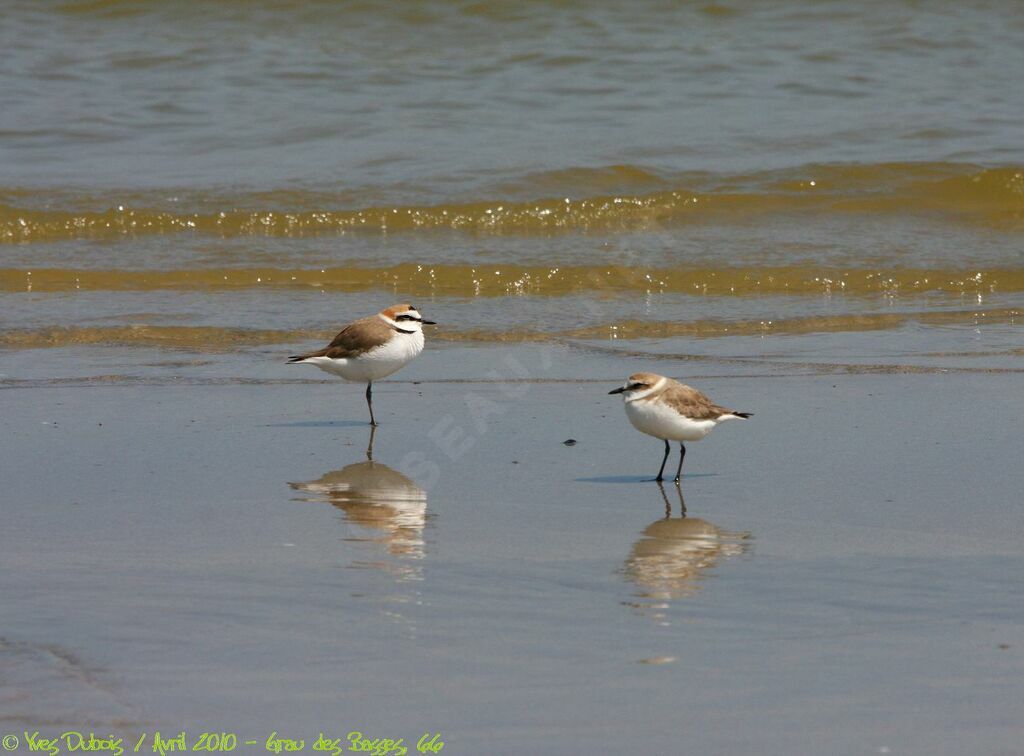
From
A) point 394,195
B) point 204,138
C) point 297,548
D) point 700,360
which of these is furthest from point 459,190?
point 297,548

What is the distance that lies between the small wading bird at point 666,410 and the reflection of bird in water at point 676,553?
546 mm

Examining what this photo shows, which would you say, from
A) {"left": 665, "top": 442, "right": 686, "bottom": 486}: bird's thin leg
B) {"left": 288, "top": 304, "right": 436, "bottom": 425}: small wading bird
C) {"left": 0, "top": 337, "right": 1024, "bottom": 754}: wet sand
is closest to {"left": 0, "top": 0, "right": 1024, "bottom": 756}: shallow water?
{"left": 0, "top": 337, "right": 1024, "bottom": 754}: wet sand

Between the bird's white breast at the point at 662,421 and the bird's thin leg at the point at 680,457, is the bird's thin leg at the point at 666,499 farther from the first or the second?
the bird's white breast at the point at 662,421

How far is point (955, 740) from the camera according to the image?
13.3 feet

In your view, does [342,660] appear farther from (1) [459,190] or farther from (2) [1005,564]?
(1) [459,190]

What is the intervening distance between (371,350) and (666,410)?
237cm

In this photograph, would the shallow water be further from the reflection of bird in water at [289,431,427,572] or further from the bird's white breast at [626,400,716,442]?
the bird's white breast at [626,400,716,442]

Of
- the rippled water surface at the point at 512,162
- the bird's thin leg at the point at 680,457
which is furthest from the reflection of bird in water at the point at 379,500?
the rippled water surface at the point at 512,162

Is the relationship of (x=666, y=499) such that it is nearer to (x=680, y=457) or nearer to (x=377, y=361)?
(x=680, y=457)

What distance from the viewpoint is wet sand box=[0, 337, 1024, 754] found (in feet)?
13.9

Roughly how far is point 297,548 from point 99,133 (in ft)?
45.1

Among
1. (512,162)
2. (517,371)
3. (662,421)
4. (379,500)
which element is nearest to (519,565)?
(379,500)

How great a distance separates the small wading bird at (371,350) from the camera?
8.73m

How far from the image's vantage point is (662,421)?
697 centimetres
